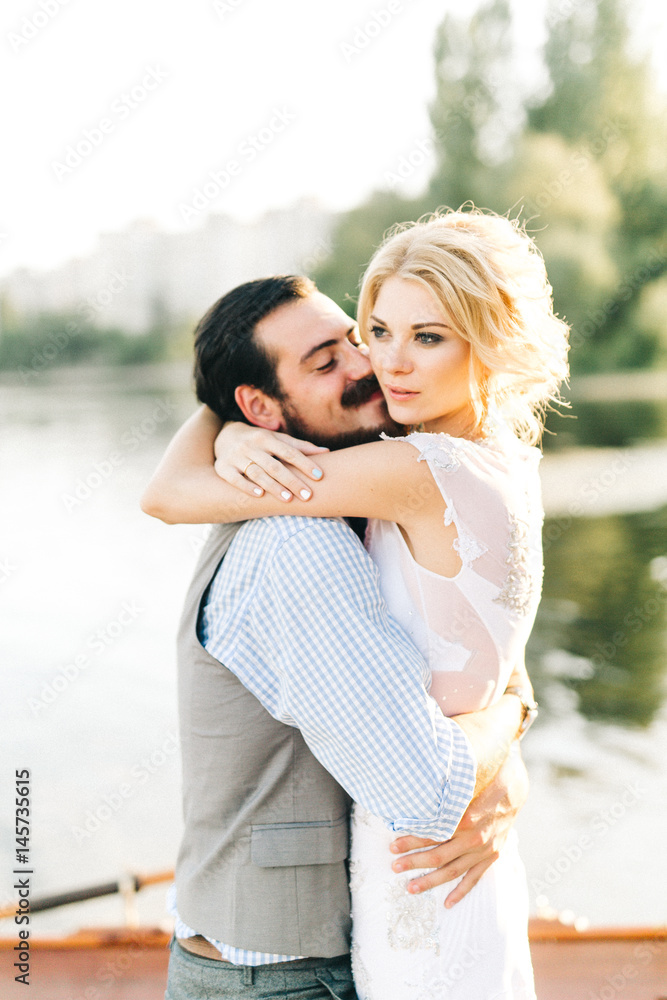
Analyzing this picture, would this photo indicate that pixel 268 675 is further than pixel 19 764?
No

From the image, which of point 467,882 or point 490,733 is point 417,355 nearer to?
point 490,733

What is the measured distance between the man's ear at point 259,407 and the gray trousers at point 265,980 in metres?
1.02

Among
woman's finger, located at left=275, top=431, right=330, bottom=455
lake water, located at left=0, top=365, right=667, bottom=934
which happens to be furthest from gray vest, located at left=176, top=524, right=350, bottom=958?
lake water, located at left=0, top=365, right=667, bottom=934

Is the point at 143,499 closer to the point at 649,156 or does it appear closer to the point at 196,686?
the point at 196,686

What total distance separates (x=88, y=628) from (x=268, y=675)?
13872 mm

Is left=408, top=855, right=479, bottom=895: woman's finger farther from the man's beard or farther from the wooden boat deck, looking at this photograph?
the wooden boat deck

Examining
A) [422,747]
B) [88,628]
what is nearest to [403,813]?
[422,747]

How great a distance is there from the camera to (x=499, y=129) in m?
19.9

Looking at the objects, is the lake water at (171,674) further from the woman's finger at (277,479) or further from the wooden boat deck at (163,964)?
the woman's finger at (277,479)

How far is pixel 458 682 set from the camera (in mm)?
1551

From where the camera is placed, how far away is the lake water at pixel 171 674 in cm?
800

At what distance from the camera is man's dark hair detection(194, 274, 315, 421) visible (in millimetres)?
1892

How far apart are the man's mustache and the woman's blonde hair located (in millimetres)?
141

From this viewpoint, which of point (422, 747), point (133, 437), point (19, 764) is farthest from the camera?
point (133, 437)
